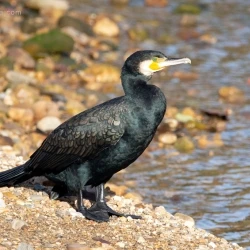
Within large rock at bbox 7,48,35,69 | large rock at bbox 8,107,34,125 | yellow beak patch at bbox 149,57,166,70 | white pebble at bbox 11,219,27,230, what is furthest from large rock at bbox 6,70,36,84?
white pebble at bbox 11,219,27,230

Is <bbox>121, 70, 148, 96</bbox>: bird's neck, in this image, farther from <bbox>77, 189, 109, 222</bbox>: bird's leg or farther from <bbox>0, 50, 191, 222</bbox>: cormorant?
<bbox>77, 189, 109, 222</bbox>: bird's leg

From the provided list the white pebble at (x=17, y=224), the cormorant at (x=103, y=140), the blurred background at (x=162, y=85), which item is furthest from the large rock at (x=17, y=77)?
the white pebble at (x=17, y=224)

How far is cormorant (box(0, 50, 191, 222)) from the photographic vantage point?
23.0ft

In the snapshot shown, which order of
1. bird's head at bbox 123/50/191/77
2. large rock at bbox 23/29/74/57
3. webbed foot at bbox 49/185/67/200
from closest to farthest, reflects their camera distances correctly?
bird's head at bbox 123/50/191/77, webbed foot at bbox 49/185/67/200, large rock at bbox 23/29/74/57

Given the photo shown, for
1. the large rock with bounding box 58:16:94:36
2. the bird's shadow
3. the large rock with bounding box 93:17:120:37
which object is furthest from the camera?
the large rock with bounding box 93:17:120:37

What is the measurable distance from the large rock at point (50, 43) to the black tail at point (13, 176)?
23.4 feet

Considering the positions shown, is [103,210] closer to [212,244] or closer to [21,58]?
[212,244]

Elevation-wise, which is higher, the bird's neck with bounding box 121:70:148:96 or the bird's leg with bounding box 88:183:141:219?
the bird's neck with bounding box 121:70:148:96

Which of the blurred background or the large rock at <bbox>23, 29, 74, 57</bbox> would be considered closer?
the blurred background

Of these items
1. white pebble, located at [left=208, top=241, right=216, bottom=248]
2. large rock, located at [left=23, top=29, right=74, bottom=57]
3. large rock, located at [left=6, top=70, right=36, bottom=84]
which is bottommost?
white pebble, located at [left=208, top=241, right=216, bottom=248]

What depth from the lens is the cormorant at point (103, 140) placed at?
23.0 ft

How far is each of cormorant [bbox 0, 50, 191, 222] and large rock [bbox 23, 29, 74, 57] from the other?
285 inches

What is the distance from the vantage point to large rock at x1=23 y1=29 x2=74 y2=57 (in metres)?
14.6

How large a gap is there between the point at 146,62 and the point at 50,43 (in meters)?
7.59
